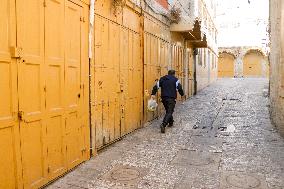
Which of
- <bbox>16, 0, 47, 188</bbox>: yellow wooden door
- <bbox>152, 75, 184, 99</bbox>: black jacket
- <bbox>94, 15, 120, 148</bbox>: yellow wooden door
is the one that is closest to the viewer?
<bbox>16, 0, 47, 188</bbox>: yellow wooden door

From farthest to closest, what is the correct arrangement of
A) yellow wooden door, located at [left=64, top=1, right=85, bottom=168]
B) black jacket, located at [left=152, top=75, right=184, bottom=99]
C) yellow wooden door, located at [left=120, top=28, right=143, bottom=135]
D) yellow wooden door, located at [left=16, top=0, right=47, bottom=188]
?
black jacket, located at [left=152, top=75, right=184, bottom=99]
yellow wooden door, located at [left=120, top=28, right=143, bottom=135]
yellow wooden door, located at [left=64, top=1, right=85, bottom=168]
yellow wooden door, located at [left=16, top=0, right=47, bottom=188]

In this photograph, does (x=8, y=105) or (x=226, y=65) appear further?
(x=226, y=65)

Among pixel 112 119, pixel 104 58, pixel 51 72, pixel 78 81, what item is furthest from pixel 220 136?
pixel 51 72

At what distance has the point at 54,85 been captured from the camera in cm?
574

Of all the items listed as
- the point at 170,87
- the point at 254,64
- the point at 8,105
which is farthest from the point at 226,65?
the point at 8,105

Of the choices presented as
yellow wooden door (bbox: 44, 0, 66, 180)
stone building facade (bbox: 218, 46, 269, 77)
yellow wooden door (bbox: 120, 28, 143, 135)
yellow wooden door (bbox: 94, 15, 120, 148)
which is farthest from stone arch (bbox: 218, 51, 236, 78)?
yellow wooden door (bbox: 44, 0, 66, 180)

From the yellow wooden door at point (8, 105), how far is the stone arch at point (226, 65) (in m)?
46.3

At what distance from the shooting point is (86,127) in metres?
7.00

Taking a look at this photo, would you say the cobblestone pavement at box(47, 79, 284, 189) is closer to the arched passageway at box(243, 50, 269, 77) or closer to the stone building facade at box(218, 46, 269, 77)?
the stone building facade at box(218, 46, 269, 77)

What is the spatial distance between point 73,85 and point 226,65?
44.9m

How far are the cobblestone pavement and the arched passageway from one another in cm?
3864

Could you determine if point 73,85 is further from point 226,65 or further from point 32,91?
point 226,65

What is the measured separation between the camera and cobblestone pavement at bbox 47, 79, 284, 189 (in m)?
5.72

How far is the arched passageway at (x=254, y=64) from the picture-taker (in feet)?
156
